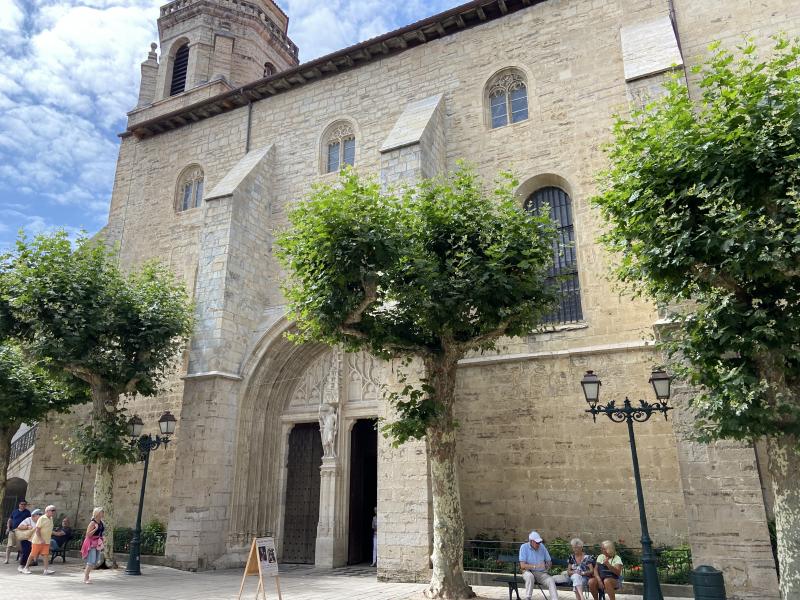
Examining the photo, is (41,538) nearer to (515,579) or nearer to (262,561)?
(262,561)

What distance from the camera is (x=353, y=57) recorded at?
54.8 ft

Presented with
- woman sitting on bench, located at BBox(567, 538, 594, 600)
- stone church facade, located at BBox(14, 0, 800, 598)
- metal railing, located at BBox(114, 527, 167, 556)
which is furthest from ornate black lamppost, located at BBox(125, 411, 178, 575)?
woman sitting on bench, located at BBox(567, 538, 594, 600)

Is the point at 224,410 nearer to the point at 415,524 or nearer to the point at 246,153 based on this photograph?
the point at 415,524

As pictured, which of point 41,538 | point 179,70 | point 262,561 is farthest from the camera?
point 179,70

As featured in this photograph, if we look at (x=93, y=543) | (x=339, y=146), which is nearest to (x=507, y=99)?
(x=339, y=146)

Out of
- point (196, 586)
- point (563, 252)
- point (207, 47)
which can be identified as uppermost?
point (207, 47)

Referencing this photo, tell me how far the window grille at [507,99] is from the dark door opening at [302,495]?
9.16 meters

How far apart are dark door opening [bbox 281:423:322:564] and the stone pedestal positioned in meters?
0.75

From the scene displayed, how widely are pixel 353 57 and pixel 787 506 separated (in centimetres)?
1504

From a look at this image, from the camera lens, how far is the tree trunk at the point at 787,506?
20.8ft

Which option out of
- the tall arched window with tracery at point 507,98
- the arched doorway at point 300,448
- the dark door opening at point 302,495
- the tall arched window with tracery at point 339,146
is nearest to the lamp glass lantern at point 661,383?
the arched doorway at point 300,448

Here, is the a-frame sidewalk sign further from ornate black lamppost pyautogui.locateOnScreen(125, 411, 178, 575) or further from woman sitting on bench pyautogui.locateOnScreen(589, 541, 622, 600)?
ornate black lamppost pyautogui.locateOnScreen(125, 411, 178, 575)

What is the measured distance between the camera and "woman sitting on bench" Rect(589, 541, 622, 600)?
26.1 ft

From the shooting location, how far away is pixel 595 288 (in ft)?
39.0
